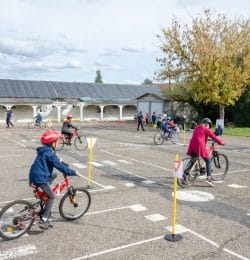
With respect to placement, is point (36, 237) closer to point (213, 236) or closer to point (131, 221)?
point (131, 221)

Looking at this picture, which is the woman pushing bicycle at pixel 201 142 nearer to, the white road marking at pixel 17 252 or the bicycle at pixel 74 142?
the white road marking at pixel 17 252

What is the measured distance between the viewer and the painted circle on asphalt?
830 centimetres

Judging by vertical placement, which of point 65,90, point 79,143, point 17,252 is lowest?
point 17,252

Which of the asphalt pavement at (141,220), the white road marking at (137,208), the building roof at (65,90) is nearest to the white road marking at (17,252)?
the asphalt pavement at (141,220)

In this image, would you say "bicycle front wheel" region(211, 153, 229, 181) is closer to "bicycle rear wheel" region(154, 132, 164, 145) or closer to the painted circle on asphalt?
the painted circle on asphalt

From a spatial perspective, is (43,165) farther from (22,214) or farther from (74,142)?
(74,142)

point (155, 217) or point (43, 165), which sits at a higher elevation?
point (43, 165)

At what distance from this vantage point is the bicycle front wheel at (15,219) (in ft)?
18.6

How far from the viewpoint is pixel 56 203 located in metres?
7.74

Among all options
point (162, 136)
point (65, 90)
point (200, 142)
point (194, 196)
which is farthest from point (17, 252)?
point (65, 90)

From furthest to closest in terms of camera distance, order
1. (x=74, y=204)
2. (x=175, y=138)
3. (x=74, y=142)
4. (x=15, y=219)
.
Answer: (x=175, y=138), (x=74, y=142), (x=74, y=204), (x=15, y=219)

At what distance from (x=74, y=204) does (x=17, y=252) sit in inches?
62.9

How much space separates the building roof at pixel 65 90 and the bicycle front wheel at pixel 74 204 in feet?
137

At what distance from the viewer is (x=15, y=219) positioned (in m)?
5.79
